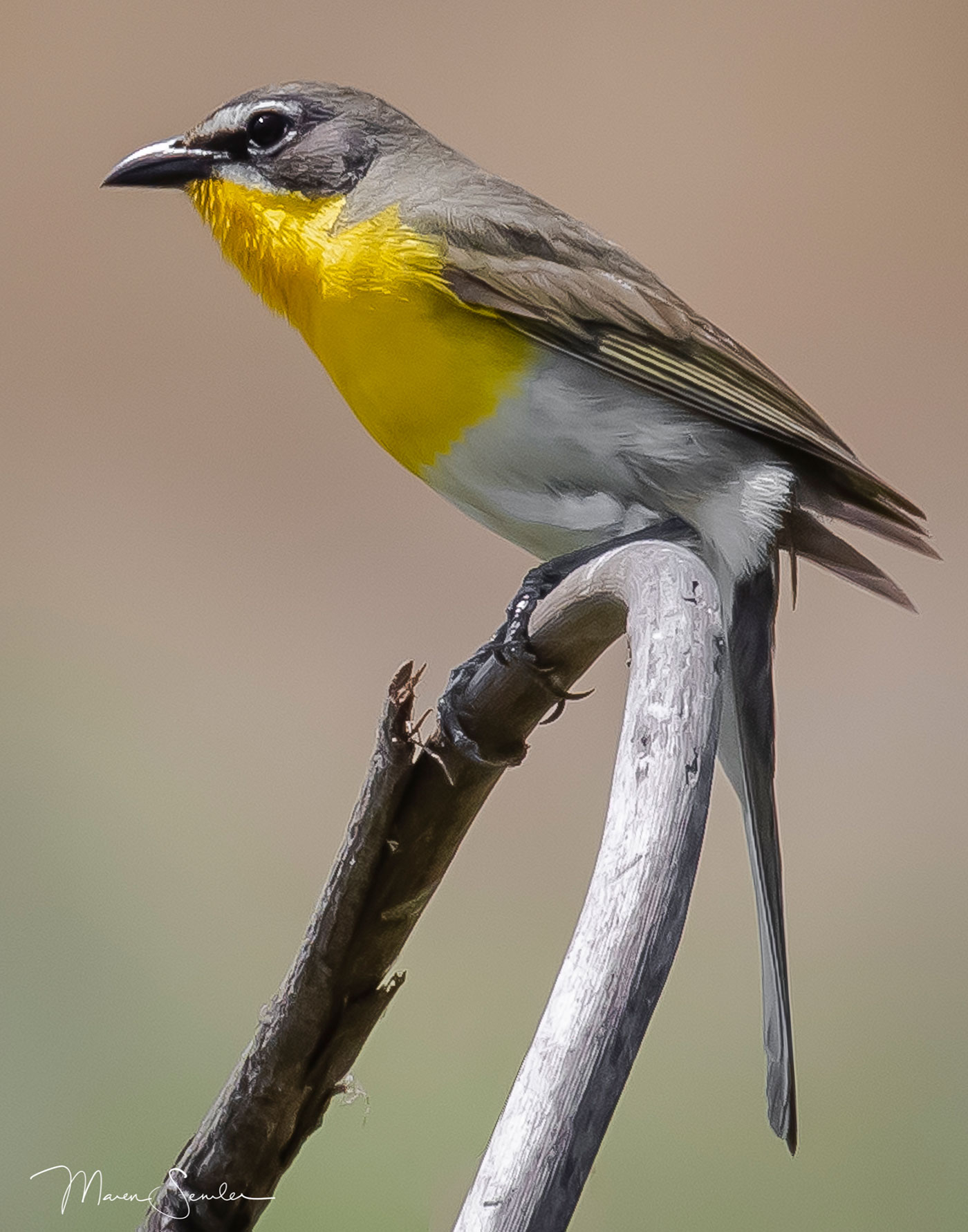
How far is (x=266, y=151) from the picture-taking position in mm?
1514

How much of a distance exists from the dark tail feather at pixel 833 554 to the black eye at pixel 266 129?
0.67m

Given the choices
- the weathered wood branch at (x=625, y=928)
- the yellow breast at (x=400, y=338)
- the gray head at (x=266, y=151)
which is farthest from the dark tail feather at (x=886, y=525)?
the gray head at (x=266, y=151)

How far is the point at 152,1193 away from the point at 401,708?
1.36 ft

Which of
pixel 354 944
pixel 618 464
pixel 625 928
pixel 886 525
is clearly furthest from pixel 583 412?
pixel 625 928

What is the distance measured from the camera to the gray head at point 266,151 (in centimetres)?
150

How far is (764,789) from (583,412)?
379mm

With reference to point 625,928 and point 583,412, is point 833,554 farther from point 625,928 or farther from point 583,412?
point 625,928

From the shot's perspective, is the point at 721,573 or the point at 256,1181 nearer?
the point at 256,1181

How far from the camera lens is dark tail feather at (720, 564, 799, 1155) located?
3.47ft

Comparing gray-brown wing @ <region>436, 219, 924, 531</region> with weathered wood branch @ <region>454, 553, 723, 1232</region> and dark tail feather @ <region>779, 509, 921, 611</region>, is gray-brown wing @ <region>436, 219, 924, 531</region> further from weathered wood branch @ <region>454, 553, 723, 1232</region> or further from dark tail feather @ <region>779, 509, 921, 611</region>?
weathered wood branch @ <region>454, 553, 723, 1232</region>

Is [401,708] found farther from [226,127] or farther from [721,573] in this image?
[226,127]

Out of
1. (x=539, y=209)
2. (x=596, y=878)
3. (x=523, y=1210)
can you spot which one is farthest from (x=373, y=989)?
(x=539, y=209)

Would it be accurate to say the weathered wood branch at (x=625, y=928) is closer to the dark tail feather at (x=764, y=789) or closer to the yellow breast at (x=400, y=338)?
the dark tail feather at (x=764, y=789)

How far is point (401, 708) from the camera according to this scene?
3.37ft
